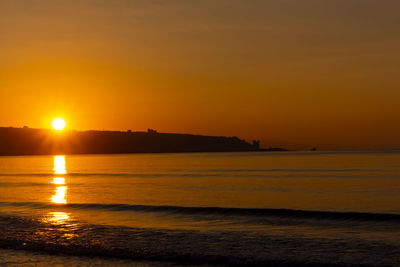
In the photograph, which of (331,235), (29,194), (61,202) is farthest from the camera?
(29,194)

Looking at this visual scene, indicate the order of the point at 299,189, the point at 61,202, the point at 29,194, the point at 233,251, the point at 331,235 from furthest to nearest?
the point at 299,189, the point at 29,194, the point at 61,202, the point at 331,235, the point at 233,251

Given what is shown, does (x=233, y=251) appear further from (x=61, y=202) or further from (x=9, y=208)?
(x=61, y=202)

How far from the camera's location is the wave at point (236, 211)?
2770 cm

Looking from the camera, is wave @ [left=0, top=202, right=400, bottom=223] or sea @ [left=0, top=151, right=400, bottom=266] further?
wave @ [left=0, top=202, right=400, bottom=223]

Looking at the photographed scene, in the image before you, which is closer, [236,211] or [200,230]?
[200,230]

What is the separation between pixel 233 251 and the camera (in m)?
17.4

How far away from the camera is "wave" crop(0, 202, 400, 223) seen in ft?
90.9

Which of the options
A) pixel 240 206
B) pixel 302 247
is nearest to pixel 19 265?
pixel 302 247

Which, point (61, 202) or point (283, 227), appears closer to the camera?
point (283, 227)

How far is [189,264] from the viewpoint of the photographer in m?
15.9

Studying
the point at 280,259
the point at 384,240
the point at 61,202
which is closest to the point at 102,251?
the point at 280,259

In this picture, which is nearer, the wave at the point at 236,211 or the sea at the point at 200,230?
the sea at the point at 200,230

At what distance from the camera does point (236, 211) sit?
1203 inches

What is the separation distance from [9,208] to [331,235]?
20946 mm
